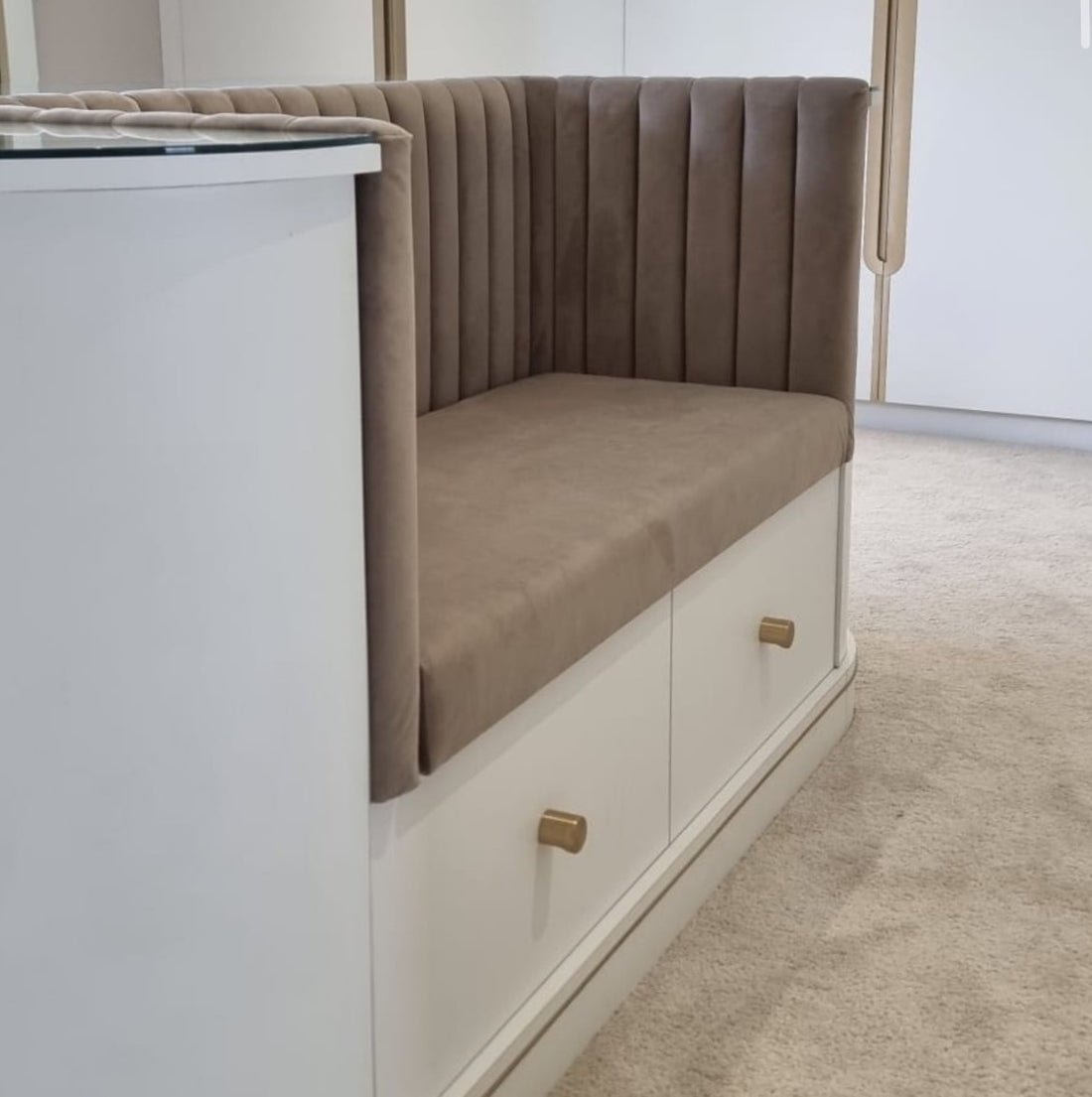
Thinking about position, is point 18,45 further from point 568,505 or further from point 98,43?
point 568,505

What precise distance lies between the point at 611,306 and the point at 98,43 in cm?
142

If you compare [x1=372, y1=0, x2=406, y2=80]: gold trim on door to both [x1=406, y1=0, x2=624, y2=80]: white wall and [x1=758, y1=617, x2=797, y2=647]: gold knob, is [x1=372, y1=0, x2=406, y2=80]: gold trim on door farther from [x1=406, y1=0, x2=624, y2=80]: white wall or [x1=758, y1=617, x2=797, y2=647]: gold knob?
[x1=758, y1=617, x2=797, y2=647]: gold knob

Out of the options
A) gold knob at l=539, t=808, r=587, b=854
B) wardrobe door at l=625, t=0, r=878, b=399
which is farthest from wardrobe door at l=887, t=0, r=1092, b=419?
gold knob at l=539, t=808, r=587, b=854

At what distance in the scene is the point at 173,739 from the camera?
3.55 feet

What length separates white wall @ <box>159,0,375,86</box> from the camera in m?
3.56

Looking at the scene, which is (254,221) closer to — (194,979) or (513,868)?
(194,979)

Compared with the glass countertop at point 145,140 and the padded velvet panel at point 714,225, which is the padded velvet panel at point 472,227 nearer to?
the padded velvet panel at point 714,225

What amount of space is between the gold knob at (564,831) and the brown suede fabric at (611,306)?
151mm

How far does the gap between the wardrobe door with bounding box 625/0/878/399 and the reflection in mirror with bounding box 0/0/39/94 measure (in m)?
1.89

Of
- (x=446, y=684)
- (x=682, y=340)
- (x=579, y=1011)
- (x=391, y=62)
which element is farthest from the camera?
(x=391, y=62)

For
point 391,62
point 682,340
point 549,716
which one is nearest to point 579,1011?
point 549,716

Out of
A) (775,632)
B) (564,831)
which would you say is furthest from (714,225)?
(564,831)

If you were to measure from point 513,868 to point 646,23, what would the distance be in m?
3.36

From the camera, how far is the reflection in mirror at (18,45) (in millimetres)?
2918
